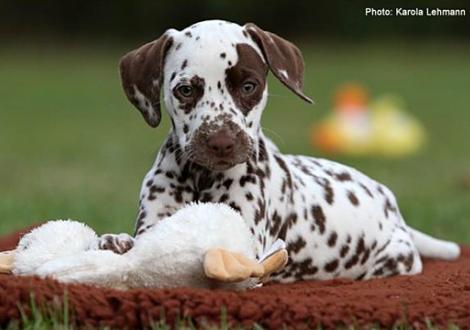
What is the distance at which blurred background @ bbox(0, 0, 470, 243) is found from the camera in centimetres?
975

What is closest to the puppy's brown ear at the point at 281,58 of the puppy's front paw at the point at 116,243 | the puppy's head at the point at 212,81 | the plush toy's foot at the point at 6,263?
the puppy's head at the point at 212,81

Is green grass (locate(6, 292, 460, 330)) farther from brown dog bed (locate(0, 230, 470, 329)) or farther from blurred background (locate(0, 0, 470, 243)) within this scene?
blurred background (locate(0, 0, 470, 243))

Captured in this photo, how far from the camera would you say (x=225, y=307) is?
407 centimetres

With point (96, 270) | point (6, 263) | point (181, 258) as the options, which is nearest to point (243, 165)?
point (181, 258)

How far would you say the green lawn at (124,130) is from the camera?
8828 millimetres

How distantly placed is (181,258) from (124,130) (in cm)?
1301

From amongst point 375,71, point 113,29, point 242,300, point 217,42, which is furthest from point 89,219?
point 113,29

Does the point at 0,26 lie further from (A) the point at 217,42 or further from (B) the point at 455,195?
(A) the point at 217,42

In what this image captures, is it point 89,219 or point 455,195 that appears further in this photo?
point 455,195

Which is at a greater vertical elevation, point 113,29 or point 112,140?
point 113,29

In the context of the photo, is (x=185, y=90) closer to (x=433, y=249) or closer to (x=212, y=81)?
(x=212, y=81)

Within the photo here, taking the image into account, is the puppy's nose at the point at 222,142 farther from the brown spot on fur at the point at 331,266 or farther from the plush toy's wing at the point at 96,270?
the brown spot on fur at the point at 331,266

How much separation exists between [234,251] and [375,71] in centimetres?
2311

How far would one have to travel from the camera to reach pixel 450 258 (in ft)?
20.5
